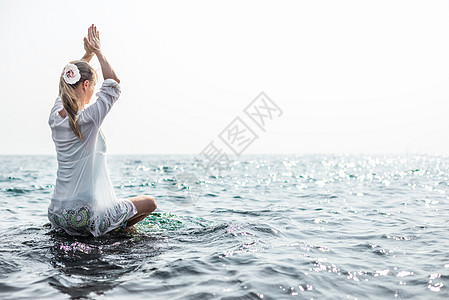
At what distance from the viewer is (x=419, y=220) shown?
7.97 metres

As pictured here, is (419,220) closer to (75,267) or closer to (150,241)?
(150,241)

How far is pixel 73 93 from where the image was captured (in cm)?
453

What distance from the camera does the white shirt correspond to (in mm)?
4500

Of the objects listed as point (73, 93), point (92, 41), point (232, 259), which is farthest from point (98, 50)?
point (232, 259)

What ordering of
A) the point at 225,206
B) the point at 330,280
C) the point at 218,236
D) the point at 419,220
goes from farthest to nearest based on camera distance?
1. the point at 225,206
2. the point at 419,220
3. the point at 218,236
4. the point at 330,280

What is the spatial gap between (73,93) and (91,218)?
1512 mm

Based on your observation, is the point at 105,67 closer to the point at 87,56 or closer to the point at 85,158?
the point at 87,56

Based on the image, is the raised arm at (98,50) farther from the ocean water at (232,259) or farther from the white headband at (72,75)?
the ocean water at (232,259)

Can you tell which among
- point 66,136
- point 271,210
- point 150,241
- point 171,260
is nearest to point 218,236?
point 150,241

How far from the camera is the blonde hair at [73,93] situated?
4453 millimetres

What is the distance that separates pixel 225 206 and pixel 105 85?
5.95m

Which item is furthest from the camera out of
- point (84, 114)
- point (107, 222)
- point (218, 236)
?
point (218, 236)

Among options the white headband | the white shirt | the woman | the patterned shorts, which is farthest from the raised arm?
the patterned shorts

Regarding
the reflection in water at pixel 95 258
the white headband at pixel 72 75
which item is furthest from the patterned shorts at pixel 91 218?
the white headband at pixel 72 75
